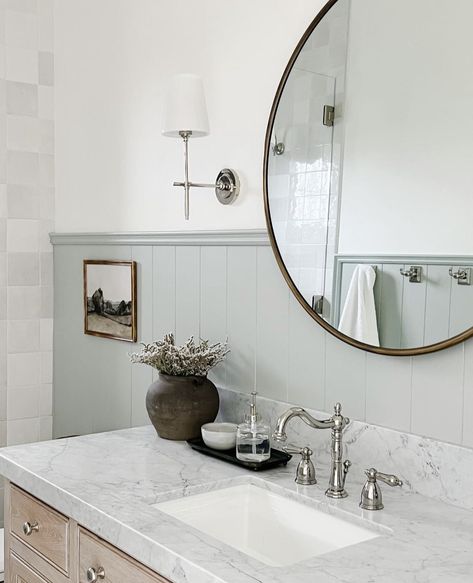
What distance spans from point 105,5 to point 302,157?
1307mm

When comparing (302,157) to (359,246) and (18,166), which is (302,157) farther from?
(18,166)

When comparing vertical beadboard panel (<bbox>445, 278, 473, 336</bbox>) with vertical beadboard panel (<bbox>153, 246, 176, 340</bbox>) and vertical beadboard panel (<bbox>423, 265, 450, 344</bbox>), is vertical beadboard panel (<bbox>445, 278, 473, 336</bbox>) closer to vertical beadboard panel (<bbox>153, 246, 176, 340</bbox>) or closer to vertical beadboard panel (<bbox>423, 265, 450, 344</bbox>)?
vertical beadboard panel (<bbox>423, 265, 450, 344</bbox>)

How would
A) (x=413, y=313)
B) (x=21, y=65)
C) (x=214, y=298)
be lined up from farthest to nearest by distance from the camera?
(x=21, y=65), (x=214, y=298), (x=413, y=313)

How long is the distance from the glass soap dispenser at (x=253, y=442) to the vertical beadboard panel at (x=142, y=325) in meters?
0.79

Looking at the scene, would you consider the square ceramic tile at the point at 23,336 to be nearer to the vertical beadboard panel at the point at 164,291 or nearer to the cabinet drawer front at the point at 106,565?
the vertical beadboard panel at the point at 164,291

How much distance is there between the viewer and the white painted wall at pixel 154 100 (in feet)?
7.52

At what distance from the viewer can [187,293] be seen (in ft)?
8.45

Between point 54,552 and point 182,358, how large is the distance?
25.6 inches

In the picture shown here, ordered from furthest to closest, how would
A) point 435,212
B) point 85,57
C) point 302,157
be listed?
point 85,57 → point 302,157 → point 435,212

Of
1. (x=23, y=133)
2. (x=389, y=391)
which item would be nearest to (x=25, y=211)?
(x=23, y=133)

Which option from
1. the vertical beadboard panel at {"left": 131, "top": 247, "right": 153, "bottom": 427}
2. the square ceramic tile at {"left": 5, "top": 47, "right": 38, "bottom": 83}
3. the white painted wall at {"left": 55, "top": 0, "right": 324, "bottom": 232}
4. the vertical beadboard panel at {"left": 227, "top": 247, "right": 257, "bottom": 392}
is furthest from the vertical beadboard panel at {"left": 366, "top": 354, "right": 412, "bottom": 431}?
the square ceramic tile at {"left": 5, "top": 47, "right": 38, "bottom": 83}

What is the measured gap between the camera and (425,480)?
1.80 meters

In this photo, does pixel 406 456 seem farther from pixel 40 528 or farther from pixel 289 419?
pixel 40 528

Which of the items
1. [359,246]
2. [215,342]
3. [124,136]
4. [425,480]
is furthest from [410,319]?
[124,136]
